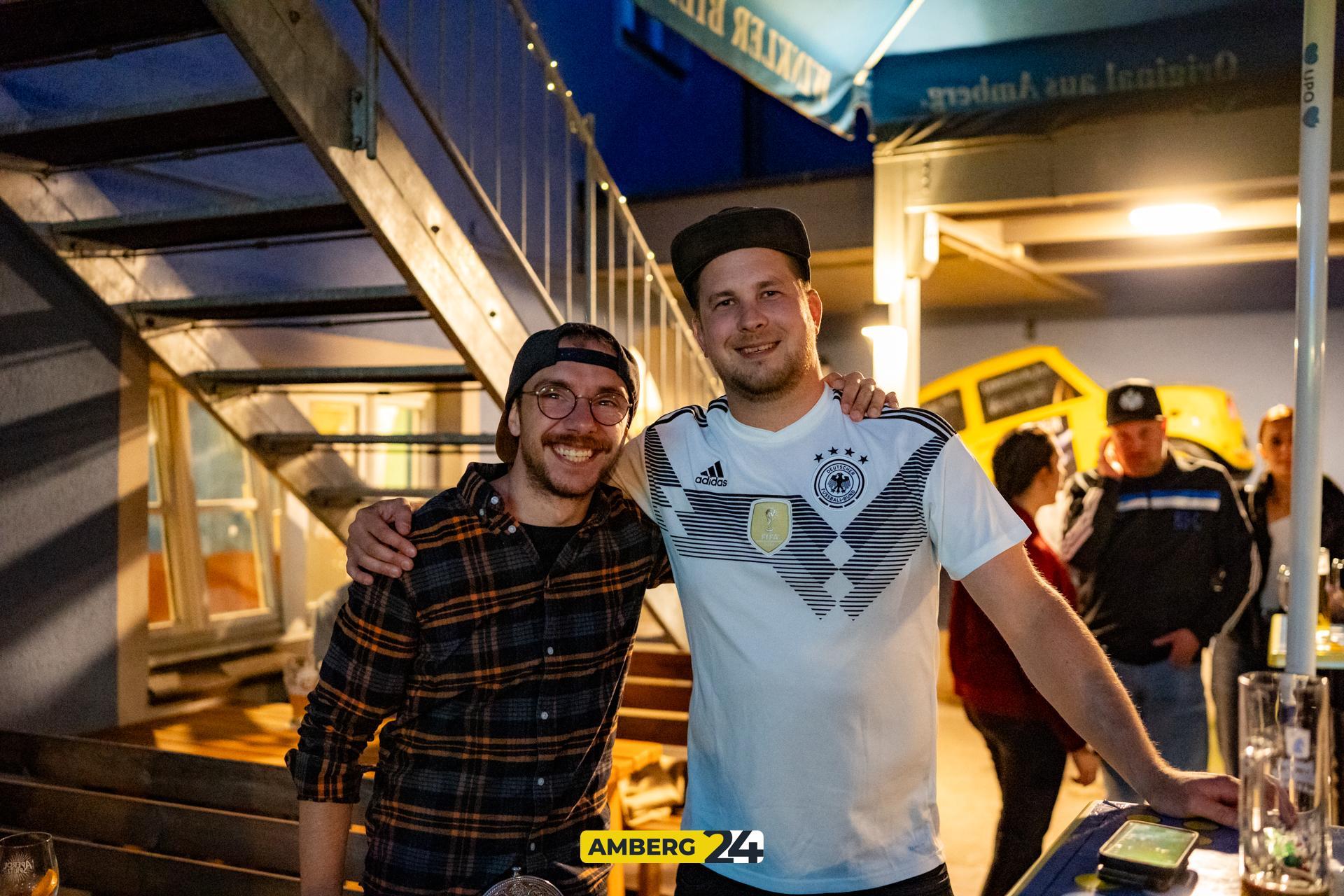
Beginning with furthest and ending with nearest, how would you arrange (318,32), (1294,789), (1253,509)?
(1253,509) < (318,32) < (1294,789)

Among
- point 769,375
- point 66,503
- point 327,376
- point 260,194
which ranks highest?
point 260,194

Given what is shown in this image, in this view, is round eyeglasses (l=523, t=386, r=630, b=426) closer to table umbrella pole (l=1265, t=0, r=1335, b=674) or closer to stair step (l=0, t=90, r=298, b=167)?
table umbrella pole (l=1265, t=0, r=1335, b=674)

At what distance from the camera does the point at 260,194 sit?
15.7 feet

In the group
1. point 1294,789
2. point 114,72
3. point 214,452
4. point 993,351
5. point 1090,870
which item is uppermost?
point 114,72

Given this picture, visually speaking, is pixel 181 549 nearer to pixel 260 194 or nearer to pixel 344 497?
pixel 344 497

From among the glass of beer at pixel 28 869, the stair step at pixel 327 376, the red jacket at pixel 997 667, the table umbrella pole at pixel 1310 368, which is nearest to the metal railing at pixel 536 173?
the stair step at pixel 327 376

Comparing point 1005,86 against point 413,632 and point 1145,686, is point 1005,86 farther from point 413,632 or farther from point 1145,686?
point 413,632

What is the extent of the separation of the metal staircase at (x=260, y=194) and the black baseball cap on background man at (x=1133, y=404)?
177 centimetres

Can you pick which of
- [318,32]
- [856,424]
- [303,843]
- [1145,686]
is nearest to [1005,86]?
[1145,686]

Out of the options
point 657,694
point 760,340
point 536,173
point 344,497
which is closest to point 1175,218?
point 536,173

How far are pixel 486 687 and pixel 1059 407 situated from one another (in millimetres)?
7905

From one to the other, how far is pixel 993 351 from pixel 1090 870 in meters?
8.36

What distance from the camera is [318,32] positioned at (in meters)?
2.77

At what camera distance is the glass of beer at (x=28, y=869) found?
1.45 metres
